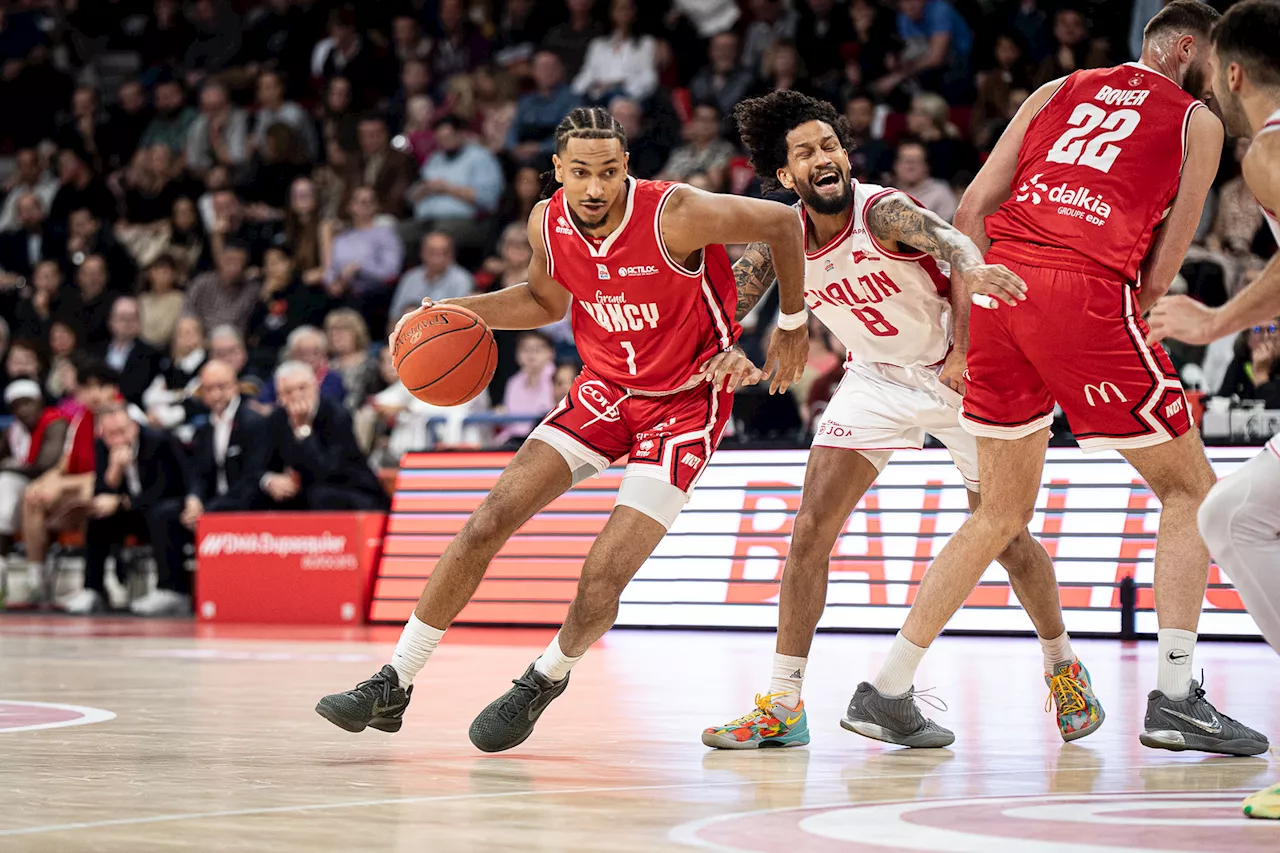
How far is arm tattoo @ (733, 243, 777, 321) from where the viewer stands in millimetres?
5105

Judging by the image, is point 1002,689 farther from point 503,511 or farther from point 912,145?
point 912,145

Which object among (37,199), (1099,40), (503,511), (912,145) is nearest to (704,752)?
(503,511)

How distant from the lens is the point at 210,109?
17.0m

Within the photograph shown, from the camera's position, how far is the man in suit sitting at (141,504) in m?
12.6

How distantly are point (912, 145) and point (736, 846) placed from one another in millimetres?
9195

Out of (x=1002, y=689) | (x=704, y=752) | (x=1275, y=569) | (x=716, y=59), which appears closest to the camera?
(x=1275, y=569)

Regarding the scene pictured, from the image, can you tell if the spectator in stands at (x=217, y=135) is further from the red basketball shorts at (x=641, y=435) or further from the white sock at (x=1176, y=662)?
the white sock at (x=1176, y=662)

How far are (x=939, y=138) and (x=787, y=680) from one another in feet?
26.2

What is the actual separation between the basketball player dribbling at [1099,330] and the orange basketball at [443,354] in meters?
1.45

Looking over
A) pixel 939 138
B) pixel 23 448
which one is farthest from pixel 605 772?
pixel 23 448

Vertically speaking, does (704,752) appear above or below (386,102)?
below

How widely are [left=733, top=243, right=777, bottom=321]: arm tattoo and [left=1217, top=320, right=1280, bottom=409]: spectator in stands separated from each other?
176 inches

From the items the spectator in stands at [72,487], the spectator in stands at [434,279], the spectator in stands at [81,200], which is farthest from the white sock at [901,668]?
the spectator in stands at [81,200]

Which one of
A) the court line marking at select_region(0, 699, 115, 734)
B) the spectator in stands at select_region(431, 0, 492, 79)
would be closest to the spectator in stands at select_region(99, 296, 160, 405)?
the spectator in stands at select_region(431, 0, 492, 79)
